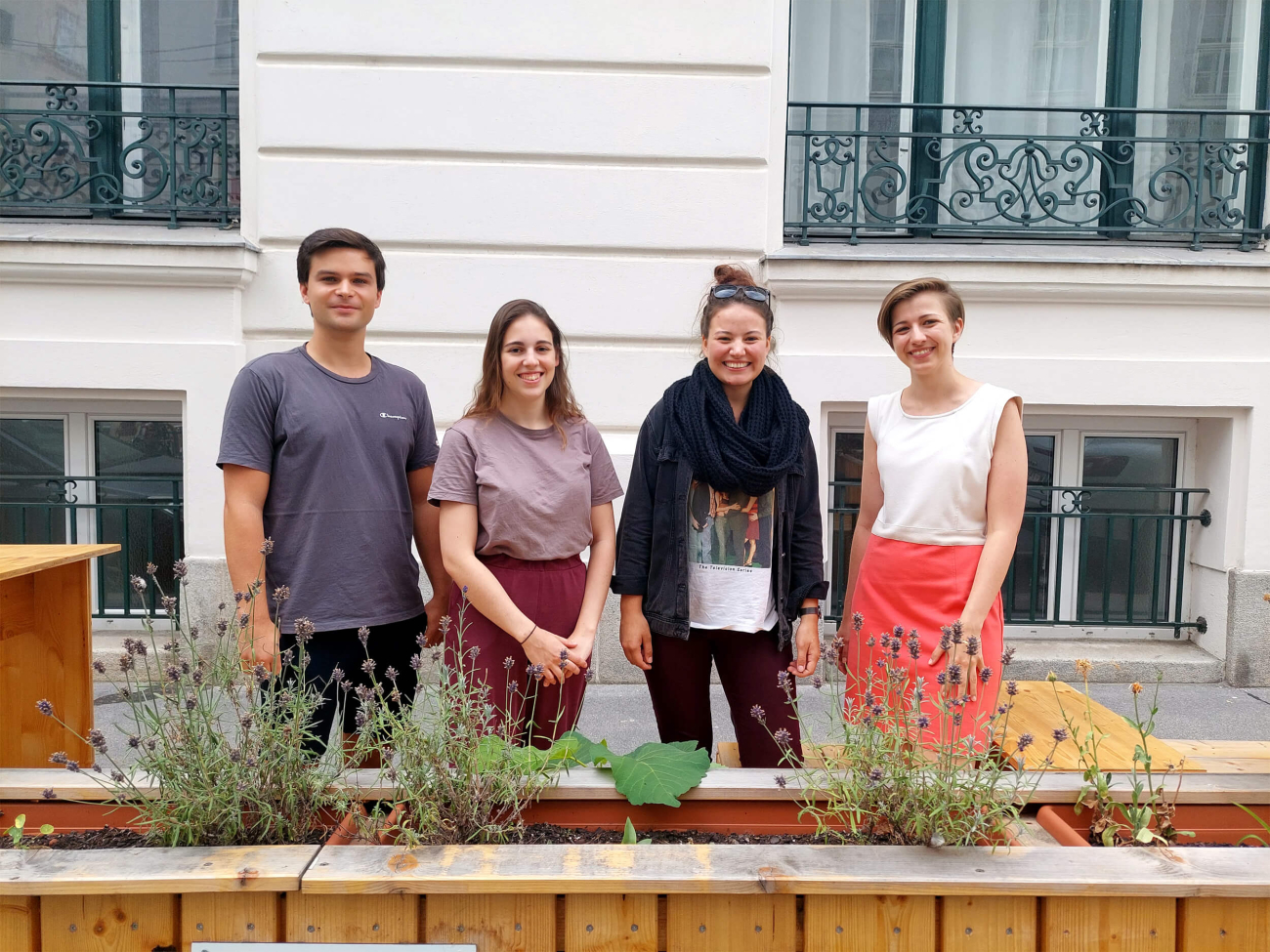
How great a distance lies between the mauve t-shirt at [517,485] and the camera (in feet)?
8.66

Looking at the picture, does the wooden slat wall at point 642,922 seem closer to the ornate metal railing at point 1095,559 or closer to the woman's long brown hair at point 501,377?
the woman's long brown hair at point 501,377

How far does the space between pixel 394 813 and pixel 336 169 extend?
15.7ft

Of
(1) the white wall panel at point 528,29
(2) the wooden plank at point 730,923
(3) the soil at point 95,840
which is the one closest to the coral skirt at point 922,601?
(2) the wooden plank at point 730,923

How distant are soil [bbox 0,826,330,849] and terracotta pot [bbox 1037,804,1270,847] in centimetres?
142

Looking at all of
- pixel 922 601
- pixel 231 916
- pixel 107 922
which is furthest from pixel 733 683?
pixel 107 922

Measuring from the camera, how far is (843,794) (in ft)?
6.04

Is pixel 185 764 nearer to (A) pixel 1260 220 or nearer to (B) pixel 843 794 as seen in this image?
(B) pixel 843 794

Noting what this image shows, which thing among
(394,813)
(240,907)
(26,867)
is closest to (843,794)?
(394,813)

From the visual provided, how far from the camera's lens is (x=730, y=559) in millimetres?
2777

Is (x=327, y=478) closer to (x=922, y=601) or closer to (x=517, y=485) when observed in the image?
(x=517, y=485)

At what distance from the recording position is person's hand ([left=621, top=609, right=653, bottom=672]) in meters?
2.77

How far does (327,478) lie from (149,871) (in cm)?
132

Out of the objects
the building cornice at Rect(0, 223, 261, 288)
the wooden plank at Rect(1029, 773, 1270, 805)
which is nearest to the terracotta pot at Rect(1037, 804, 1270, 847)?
the wooden plank at Rect(1029, 773, 1270, 805)

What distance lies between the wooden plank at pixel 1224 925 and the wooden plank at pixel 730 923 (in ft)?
2.09
